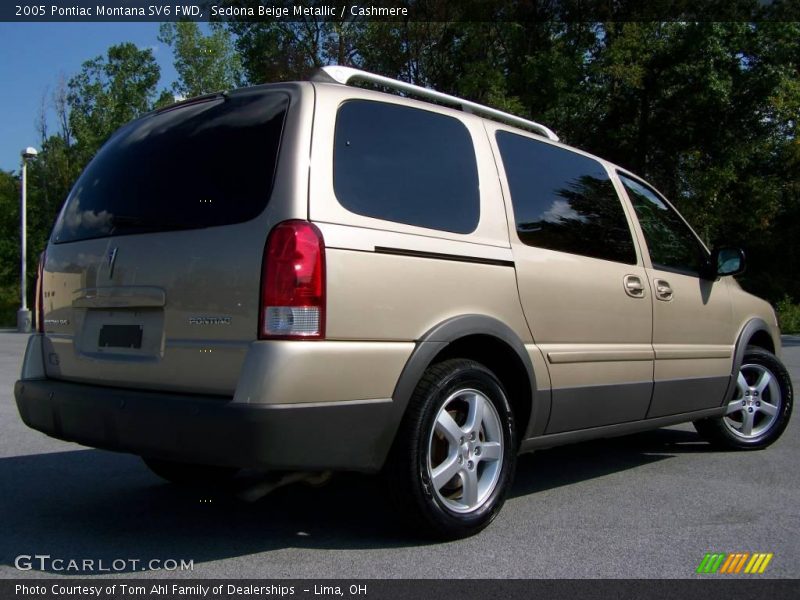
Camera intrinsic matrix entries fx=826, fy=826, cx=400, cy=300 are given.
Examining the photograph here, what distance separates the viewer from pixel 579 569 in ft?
10.8

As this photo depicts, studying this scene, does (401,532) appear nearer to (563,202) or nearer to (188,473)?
(188,473)

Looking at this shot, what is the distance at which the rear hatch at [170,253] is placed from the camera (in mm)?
3184

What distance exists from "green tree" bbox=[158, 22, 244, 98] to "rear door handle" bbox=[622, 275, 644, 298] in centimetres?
2938

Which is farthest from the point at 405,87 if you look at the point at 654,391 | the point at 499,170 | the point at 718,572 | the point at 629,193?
the point at 718,572

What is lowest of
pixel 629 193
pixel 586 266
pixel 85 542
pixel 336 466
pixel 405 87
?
pixel 85 542

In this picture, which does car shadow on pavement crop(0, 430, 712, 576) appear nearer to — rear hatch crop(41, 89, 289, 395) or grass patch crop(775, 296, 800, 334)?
rear hatch crop(41, 89, 289, 395)

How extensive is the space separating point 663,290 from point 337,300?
2.59m

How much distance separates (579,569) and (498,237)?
1.53m

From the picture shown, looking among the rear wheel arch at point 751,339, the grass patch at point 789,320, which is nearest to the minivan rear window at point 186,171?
the rear wheel arch at point 751,339

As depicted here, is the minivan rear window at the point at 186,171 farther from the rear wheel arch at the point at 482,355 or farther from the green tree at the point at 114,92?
the green tree at the point at 114,92

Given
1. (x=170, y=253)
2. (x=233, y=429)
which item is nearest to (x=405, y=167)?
(x=170, y=253)

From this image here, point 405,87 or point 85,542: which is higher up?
point 405,87
